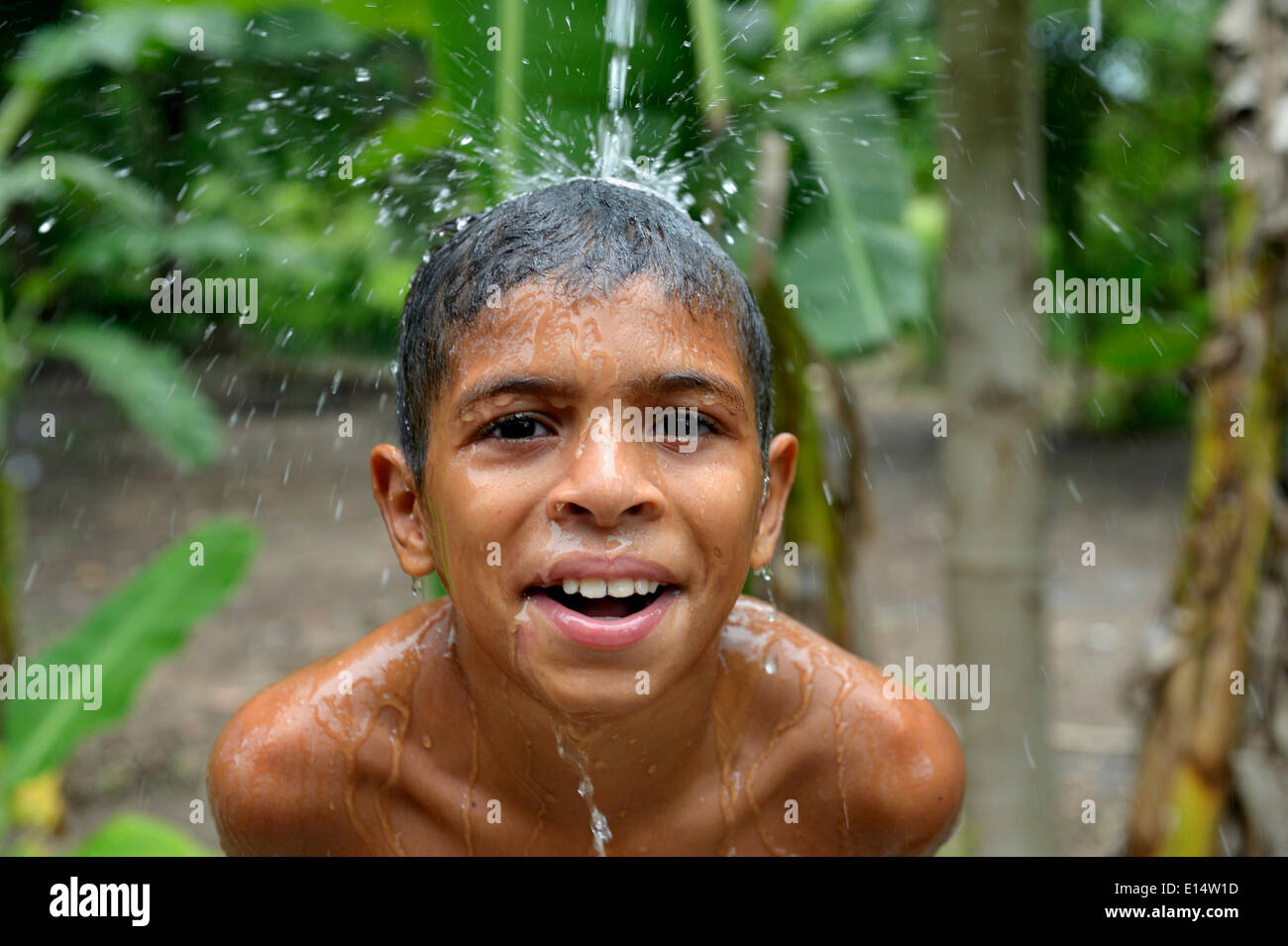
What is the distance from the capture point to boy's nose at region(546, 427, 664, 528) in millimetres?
1205

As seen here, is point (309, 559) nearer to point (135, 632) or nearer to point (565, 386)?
point (135, 632)

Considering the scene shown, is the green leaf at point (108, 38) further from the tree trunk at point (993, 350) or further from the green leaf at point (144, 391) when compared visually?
the tree trunk at point (993, 350)

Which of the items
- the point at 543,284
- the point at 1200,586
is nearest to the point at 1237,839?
the point at 1200,586

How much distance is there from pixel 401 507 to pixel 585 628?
0.41 meters

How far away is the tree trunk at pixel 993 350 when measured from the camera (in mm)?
2707

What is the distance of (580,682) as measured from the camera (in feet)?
4.10

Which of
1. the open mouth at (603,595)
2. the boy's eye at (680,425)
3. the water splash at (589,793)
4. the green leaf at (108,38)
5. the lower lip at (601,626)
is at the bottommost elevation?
the water splash at (589,793)

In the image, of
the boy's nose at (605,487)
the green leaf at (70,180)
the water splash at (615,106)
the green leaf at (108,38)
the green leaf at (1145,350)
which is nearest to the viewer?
the boy's nose at (605,487)

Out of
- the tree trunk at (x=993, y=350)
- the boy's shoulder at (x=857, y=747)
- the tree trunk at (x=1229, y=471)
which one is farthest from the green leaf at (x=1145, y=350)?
the boy's shoulder at (x=857, y=747)

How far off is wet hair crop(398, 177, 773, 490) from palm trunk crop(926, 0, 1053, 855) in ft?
4.70

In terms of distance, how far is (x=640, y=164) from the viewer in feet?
6.51

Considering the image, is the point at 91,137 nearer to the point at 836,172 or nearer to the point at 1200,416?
the point at 836,172

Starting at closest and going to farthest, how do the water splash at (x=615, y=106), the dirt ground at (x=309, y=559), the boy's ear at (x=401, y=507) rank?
the boy's ear at (x=401, y=507) < the water splash at (x=615, y=106) < the dirt ground at (x=309, y=559)

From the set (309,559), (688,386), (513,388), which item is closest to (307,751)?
(513,388)
